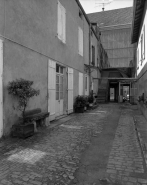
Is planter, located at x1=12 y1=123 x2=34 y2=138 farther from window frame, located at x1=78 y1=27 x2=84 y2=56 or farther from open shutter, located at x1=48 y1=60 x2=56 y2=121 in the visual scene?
window frame, located at x1=78 y1=27 x2=84 y2=56

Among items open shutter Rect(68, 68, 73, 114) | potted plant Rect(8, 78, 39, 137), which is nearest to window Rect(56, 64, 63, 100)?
open shutter Rect(68, 68, 73, 114)

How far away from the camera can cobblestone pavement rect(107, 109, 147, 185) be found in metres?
2.54

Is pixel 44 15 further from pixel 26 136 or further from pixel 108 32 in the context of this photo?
pixel 108 32

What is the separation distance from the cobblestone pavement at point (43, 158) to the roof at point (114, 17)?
82.9 ft

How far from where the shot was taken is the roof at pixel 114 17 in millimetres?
26380

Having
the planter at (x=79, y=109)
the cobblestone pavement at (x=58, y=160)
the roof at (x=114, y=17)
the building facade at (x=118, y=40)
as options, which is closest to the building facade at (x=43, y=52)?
the planter at (x=79, y=109)

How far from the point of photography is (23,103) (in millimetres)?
4586

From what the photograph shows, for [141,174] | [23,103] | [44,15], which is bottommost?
[141,174]

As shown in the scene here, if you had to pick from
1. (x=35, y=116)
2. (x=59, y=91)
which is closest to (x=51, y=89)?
(x=59, y=91)

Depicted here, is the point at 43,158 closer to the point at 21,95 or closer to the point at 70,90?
the point at 21,95

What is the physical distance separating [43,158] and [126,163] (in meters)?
1.56

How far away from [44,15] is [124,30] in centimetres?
2189

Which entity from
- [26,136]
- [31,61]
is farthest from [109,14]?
[26,136]

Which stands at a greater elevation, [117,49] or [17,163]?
[117,49]
